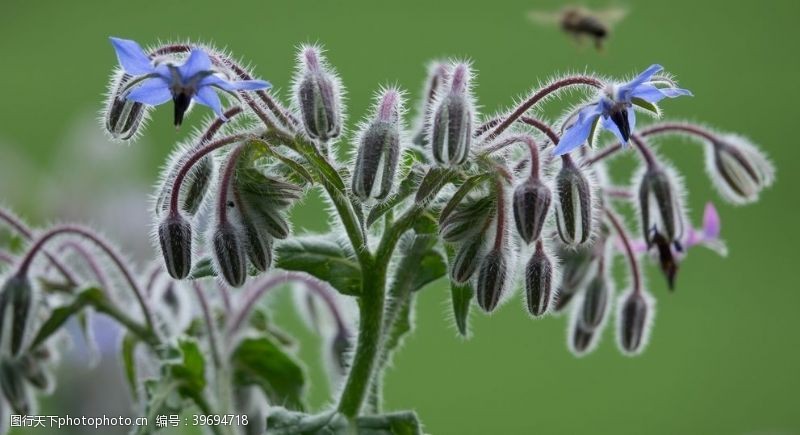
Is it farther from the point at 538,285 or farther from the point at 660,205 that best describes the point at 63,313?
the point at 660,205

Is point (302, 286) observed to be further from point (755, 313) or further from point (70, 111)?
point (70, 111)

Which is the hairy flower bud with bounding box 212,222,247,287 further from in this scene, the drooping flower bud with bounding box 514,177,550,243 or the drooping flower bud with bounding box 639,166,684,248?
the drooping flower bud with bounding box 639,166,684,248

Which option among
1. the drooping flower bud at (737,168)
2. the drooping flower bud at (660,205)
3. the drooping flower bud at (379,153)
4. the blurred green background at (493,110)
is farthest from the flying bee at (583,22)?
the drooping flower bud at (379,153)

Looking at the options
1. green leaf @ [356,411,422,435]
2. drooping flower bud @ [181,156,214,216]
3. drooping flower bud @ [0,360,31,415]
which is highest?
drooping flower bud @ [181,156,214,216]

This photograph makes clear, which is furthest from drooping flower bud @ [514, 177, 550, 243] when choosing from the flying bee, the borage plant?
the flying bee

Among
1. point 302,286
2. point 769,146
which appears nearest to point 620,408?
point 769,146

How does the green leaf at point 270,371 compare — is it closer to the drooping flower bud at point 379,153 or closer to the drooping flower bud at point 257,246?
the drooping flower bud at point 257,246
